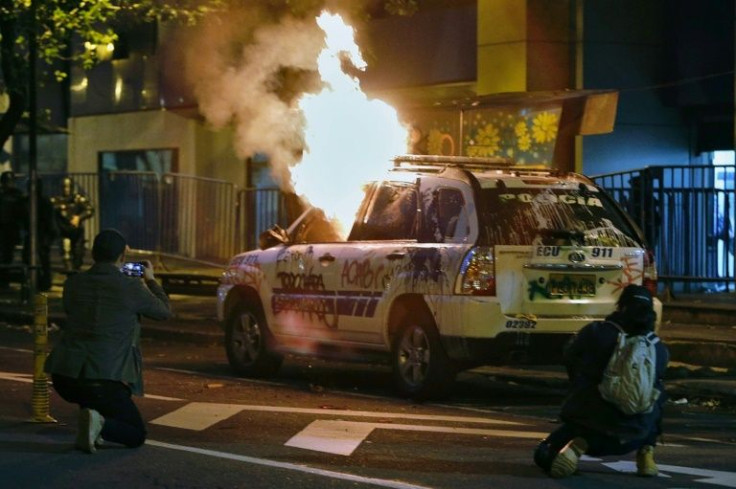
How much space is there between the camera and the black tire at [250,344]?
1316 cm

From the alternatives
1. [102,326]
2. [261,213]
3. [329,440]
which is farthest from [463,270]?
[261,213]

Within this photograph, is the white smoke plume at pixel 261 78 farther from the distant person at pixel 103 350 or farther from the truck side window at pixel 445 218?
the distant person at pixel 103 350

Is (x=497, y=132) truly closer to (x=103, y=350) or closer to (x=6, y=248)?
(x=6, y=248)

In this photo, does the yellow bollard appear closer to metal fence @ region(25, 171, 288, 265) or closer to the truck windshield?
the truck windshield

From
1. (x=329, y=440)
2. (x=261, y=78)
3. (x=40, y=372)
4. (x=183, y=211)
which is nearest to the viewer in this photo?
(x=329, y=440)

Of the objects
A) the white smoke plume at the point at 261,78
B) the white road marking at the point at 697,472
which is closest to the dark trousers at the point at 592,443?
the white road marking at the point at 697,472

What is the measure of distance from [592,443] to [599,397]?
28cm

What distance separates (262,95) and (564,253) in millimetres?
6573

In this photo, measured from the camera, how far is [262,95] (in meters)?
16.5

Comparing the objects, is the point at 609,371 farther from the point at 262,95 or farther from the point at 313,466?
the point at 262,95

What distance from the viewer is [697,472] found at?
8383mm

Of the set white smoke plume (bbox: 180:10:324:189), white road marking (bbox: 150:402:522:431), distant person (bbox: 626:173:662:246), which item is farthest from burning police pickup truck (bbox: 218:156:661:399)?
distant person (bbox: 626:173:662:246)

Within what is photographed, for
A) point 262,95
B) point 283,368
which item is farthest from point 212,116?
point 283,368

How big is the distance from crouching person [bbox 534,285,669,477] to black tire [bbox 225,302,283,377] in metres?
5.45
